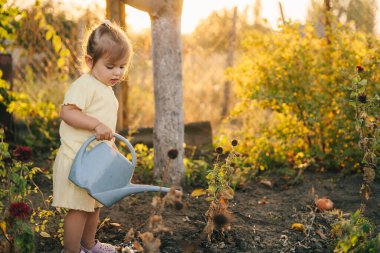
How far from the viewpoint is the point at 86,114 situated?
2.45 meters

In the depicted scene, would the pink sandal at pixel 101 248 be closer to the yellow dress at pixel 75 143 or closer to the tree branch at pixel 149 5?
the yellow dress at pixel 75 143

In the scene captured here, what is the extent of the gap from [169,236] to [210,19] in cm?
591

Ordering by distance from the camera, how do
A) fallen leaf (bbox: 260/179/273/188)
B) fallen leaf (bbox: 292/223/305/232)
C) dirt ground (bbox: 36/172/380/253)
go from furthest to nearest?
fallen leaf (bbox: 260/179/273/188) < fallen leaf (bbox: 292/223/305/232) < dirt ground (bbox: 36/172/380/253)

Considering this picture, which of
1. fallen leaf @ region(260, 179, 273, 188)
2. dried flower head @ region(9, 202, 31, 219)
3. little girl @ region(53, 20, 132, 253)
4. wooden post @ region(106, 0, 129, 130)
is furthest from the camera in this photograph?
wooden post @ region(106, 0, 129, 130)

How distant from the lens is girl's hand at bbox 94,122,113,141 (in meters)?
2.34

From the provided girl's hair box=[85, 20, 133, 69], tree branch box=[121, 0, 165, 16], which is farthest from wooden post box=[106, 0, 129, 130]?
girl's hair box=[85, 20, 133, 69]

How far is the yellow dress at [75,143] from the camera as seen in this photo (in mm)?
2416

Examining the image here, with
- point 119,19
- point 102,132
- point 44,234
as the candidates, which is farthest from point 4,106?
point 102,132

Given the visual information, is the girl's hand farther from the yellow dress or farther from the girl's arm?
the yellow dress

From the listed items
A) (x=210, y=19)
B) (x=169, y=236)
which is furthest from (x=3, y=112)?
(x=210, y=19)

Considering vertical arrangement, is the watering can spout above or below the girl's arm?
below

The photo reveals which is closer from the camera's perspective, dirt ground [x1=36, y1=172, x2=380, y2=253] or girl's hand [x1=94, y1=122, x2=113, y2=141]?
girl's hand [x1=94, y1=122, x2=113, y2=141]

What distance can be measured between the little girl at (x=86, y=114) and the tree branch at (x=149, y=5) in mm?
1218

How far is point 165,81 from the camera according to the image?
3.86m
